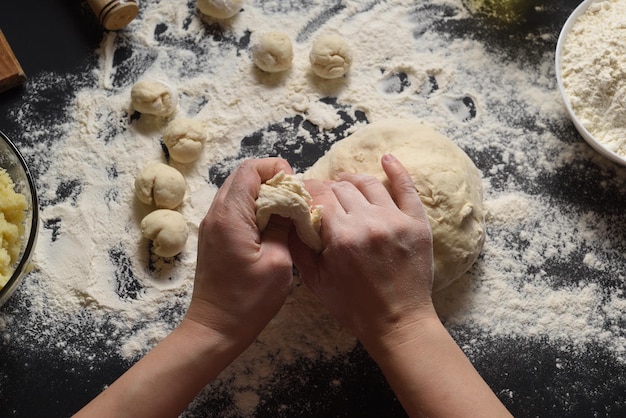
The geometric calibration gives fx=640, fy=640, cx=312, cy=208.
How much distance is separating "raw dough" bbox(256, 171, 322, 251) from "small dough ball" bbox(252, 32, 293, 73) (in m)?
0.48

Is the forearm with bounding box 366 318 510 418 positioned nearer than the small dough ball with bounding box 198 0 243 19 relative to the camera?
Yes

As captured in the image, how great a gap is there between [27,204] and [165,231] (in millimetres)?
321

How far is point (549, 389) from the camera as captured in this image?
155cm

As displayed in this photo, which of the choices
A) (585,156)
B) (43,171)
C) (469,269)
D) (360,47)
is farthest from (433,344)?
(43,171)

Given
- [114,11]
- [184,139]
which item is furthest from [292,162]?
[114,11]

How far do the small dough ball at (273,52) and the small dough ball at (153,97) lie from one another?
25cm

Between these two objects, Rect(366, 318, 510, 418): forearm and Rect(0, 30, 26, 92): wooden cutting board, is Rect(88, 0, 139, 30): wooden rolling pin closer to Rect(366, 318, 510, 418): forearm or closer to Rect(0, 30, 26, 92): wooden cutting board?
Rect(0, 30, 26, 92): wooden cutting board

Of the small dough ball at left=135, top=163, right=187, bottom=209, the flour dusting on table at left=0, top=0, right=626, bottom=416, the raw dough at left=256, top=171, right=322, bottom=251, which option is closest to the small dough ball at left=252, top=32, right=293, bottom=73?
the flour dusting on table at left=0, top=0, right=626, bottom=416

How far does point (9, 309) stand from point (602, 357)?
1.47m

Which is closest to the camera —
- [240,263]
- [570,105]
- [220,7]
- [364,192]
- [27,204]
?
[240,263]

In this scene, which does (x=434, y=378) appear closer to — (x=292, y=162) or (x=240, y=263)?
(x=240, y=263)

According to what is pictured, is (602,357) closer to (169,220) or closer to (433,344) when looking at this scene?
(433,344)

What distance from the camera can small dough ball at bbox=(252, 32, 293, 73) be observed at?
1680 mm

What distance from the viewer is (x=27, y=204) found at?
149 centimetres
